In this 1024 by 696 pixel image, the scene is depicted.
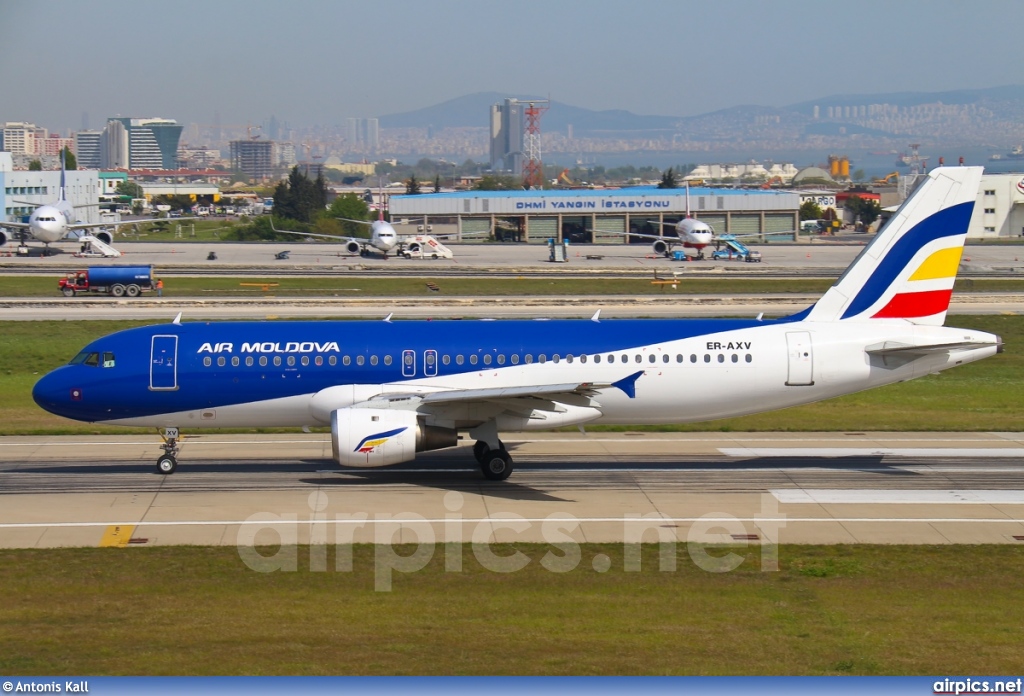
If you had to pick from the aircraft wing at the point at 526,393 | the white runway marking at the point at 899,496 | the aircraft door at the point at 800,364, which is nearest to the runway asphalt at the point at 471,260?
the aircraft wing at the point at 526,393

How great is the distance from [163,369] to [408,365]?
6415mm

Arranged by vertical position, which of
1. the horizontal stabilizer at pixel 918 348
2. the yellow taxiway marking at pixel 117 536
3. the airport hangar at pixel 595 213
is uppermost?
the airport hangar at pixel 595 213

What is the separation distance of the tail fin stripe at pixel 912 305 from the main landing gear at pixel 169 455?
1956cm

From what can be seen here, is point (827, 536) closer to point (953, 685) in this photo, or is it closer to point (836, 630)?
point (836, 630)

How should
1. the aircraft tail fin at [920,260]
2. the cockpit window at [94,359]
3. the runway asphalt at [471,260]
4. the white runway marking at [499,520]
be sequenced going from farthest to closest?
the runway asphalt at [471,260], the aircraft tail fin at [920,260], the cockpit window at [94,359], the white runway marking at [499,520]

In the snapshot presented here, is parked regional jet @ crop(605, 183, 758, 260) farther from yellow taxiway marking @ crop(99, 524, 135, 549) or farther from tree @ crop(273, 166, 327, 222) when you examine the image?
yellow taxiway marking @ crop(99, 524, 135, 549)

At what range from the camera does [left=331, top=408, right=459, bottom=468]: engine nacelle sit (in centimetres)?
2736

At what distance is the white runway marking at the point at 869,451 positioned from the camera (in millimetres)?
33219

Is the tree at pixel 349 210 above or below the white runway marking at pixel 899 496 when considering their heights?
above

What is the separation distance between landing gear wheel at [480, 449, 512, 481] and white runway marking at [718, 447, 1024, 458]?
757cm

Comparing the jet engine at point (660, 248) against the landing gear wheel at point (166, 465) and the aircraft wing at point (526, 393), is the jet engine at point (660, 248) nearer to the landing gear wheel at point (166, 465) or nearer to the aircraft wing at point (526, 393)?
the aircraft wing at point (526, 393)

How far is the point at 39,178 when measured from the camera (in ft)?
538

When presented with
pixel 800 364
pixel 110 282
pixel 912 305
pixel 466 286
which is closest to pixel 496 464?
pixel 800 364

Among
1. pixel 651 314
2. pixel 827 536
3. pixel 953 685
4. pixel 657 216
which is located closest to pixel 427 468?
pixel 827 536
